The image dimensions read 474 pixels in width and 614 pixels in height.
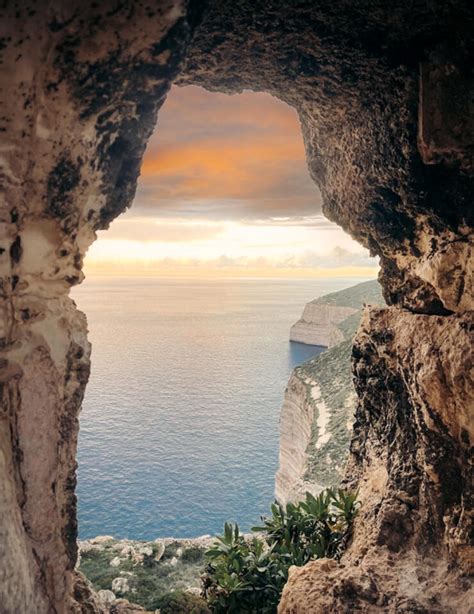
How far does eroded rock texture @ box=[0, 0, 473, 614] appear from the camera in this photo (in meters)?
6.31

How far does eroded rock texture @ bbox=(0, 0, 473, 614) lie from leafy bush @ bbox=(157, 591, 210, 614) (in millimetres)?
3467

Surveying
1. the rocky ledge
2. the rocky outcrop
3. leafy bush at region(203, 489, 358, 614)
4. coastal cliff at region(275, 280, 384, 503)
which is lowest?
the rocky ledge

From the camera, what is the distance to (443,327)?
8.29 metres

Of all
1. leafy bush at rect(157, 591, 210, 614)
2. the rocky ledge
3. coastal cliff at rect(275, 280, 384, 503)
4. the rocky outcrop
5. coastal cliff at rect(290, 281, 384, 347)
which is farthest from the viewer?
coastal cliff at rect(290, 281, 384, 347)

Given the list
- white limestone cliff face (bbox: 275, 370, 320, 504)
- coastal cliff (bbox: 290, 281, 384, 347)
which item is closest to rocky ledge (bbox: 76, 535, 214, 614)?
white limestone cliff face (bbox: 275, 370, 320, 504)

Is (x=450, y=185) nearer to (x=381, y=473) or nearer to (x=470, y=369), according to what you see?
(x=470, y=369)

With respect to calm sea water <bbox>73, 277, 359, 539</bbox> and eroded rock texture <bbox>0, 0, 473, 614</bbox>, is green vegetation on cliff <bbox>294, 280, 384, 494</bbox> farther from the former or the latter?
eroded rock texture <bbox>0, 0, 473, 614</bbox>

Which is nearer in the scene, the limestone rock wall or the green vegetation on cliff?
the limestone rock wall

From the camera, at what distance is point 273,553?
11.4 metres

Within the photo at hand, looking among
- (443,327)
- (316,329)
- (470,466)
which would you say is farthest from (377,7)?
(316,329)

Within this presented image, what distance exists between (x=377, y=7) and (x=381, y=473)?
808 cm

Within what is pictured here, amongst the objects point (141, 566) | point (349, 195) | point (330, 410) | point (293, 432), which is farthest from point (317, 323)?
point (349, 195)

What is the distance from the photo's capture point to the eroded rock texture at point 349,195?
20.7ft

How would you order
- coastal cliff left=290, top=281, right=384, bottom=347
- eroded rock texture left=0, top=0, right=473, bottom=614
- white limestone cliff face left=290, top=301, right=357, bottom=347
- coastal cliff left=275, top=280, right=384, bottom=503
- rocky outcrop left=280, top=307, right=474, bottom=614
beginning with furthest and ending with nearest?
1. white limestone cliff face left=290, top=301, right=357, bottom=347
2. coastal cliff left=290, top=281, right=384, bottom=347
3. coastal cliff left=275, top=280, right=384, bottom=503
4. rocky outcrop left=280, top=307, right=474, bottom=614
5. eroded rock texture left=0, top=0, right=473, bottom=614
